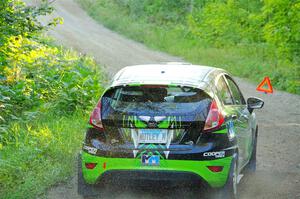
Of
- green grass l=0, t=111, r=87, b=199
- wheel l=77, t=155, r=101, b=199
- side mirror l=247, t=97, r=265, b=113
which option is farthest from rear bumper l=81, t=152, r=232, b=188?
side mirror l=247, t=97, r=265, b=113

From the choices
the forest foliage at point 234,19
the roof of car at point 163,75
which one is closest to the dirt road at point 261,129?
the roof of car at point 163,75

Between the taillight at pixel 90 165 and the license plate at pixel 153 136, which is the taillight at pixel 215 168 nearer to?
the license plate at pixel 153 136

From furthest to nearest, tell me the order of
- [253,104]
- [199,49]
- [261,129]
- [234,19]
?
[234,19]
[199,49]
[261,129]
[253,104]

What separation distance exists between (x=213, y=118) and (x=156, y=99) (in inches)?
25.9

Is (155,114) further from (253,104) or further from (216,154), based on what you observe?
(253,104)

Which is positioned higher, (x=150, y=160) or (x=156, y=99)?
(x=156, y=99)

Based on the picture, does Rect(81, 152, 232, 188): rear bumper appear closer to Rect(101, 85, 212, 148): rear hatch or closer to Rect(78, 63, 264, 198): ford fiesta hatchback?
Rect(78, 63, 264, 198): ford fiesta hatchback

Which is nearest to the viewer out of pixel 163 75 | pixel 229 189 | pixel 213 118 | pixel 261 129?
pixel 213 118

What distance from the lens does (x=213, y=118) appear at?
268 inches

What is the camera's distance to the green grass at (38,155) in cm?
791

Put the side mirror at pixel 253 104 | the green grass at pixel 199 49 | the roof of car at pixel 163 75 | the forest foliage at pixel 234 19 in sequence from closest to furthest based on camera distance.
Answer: the roof of car at pixel 163 75
the side mirror at pixel 253 104
the forest foliage at pixel 234 19
the green grass at pixel 199 49

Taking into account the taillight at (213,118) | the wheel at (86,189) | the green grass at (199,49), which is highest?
the taillight at (213,118)

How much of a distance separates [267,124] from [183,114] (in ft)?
25.5

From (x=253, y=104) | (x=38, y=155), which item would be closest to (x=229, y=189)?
(x=253, y=104)
